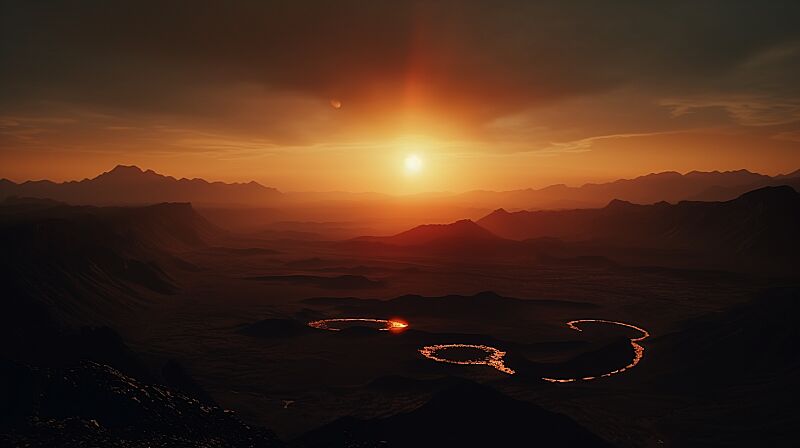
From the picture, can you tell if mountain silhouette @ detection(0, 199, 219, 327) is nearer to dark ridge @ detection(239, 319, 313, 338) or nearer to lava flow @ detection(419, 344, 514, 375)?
dark ridge @ detection(239, 319, 313, 338)

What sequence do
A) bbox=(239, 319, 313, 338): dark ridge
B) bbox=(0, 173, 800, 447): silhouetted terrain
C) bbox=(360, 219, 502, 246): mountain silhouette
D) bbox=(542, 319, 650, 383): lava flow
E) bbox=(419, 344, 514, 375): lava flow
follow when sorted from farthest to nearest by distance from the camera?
1. bbox=(360, 219, 502, 246): mountain silhouette
2. bbox=(239, 319, 313, 338): dark ridge
3. bbox=(419, 344, 514, 375): lava flow
4. bbox=(542, 319, 650, 383): lava flow
5. bbox=(0, 173, 800, 447): silhouetted terrain

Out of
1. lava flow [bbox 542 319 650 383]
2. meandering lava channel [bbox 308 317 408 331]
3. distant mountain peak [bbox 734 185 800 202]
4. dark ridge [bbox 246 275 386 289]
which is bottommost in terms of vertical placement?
meandering lava channel [bbox 308 317 408 331]

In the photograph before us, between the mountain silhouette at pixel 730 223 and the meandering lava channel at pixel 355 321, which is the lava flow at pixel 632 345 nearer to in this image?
the meandering lava channel at pixel 355 321

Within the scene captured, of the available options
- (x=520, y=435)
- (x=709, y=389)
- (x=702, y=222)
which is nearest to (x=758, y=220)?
(x=702, y=222)

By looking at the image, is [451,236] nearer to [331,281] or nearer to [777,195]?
[331,281]

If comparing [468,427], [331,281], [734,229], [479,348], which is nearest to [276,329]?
[479,348]

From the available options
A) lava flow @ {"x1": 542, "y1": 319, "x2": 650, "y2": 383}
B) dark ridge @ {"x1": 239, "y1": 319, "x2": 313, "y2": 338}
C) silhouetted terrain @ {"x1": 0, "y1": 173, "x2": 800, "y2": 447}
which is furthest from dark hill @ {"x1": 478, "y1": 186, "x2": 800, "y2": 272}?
dark ridge @ {"x1": 239, "y1": 319, "x2": 313, "y2": 338}
